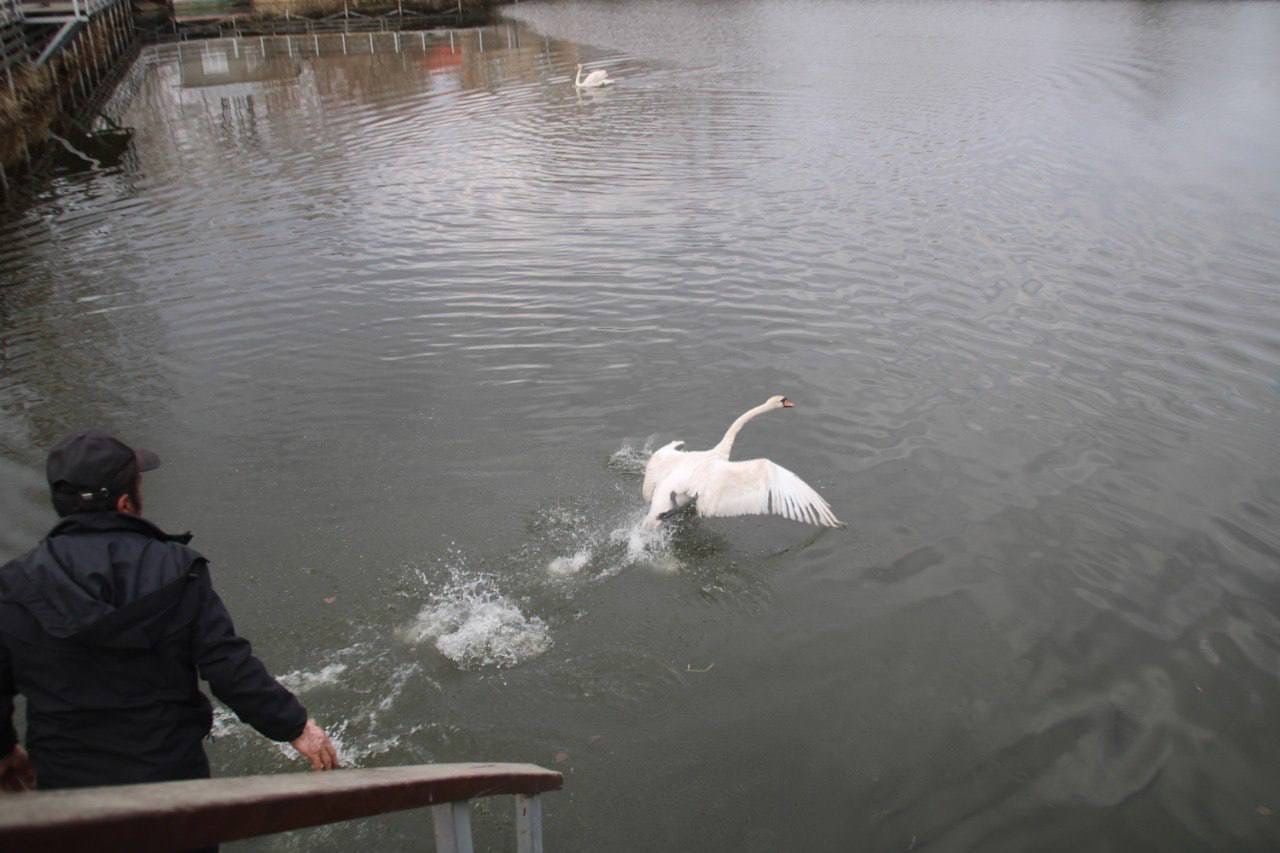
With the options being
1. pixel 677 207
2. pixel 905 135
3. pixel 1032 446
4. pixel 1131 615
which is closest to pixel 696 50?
pixel 905 135

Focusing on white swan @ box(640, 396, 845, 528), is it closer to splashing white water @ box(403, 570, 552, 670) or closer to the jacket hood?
splashing white water @ box(403, 570, 552, 670)

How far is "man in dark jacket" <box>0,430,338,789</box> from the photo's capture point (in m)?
3.13

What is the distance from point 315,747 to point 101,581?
1026 mm

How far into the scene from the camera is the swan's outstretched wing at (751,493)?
7.48m

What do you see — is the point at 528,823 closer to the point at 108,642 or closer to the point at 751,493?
the point at 108,642

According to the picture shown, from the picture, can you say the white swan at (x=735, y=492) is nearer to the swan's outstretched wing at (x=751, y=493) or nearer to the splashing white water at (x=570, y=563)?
the swan's outstretched wing at (x=751, y=493)

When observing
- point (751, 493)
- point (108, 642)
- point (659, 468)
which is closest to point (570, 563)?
point (659, 468)

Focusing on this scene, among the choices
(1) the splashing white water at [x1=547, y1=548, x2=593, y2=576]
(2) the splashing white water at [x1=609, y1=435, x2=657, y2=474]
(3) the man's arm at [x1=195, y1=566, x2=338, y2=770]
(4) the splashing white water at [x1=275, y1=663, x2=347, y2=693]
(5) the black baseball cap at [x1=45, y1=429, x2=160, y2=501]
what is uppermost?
(5) the black baseball cap at [x1=45, y1=429, x2=160, y2=501]

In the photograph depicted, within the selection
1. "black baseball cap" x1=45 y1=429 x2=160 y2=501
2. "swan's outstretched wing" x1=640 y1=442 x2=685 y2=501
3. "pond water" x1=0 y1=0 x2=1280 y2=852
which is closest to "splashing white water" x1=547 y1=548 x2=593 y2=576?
"pond water" x1=0 y1=0 x2=1280 y2=852

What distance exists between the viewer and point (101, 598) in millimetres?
3123

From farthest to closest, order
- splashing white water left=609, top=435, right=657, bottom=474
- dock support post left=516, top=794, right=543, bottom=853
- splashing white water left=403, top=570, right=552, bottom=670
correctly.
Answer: splashing white water left=609, top=435, right=657, bottom=474, splashing white water left=403, top=570, right=552, bottom=670, dock support post left=516, top=794, right=543, bottom=853

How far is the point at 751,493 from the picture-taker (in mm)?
7484

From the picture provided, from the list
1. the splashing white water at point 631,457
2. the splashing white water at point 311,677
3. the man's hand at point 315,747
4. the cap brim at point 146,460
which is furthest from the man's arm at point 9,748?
the splashing white water at point 631,457

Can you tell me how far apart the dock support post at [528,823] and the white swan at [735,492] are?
14.0 feet
